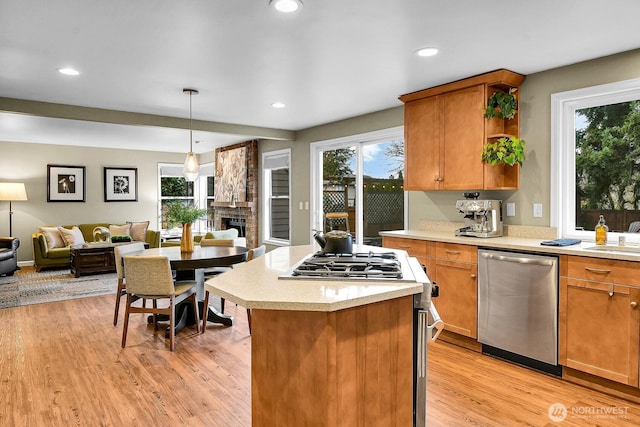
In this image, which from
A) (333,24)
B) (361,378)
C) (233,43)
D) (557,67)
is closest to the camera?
(361,378)

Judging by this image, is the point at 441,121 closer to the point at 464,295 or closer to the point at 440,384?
the point at 464,295

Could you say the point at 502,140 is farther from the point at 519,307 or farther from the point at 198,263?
the point at 198,263

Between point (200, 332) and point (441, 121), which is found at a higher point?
point (441, 121)

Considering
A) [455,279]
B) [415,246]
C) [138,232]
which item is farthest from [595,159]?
[138,232]

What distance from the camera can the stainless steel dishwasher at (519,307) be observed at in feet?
9.82

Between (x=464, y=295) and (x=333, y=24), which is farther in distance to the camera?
(x=464, y=295)

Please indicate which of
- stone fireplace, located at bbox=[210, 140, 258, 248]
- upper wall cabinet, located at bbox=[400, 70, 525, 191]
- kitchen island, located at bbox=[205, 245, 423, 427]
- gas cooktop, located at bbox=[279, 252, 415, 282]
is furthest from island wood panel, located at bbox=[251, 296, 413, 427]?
stone fireplace, located at bbox=[210, 140, 258, 248]

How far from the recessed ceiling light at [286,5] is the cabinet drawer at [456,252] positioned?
7.33 ft

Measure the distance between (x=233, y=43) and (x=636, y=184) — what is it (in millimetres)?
3092

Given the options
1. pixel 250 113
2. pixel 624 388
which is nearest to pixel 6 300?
pixel 250 113

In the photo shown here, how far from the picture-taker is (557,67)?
3.43 metres

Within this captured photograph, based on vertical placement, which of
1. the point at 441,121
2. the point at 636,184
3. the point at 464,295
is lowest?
the point at 464,295

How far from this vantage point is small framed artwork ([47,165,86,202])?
8367 millimetres

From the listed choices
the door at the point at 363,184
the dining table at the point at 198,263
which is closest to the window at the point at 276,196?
the door at the point at 363,184
